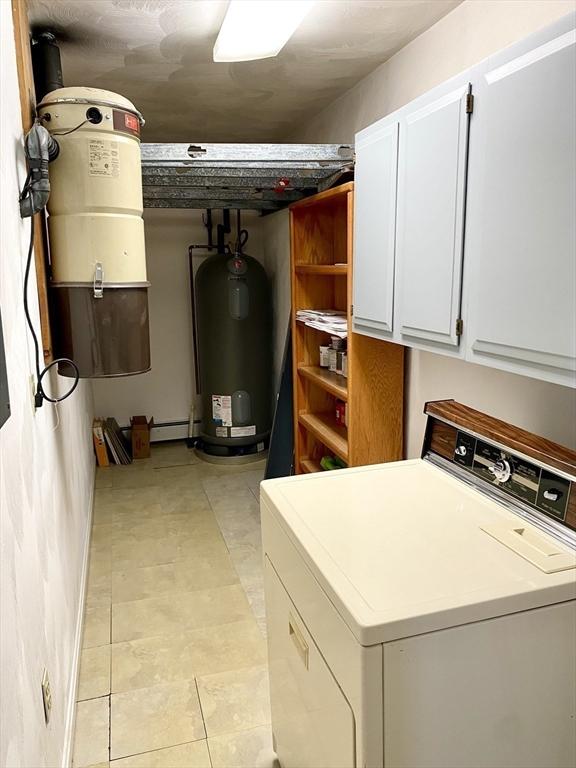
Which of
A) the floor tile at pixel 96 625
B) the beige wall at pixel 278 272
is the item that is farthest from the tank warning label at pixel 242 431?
the floor tile at pixel 96 625

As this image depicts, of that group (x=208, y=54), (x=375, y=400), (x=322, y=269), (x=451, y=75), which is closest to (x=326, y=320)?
(x=322, y=269)

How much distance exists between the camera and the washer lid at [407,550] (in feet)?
3.70

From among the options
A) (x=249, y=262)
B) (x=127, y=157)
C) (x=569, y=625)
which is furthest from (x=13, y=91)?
(x=249, y=262)

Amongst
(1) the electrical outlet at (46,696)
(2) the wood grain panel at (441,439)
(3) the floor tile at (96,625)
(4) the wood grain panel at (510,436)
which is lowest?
(3) the floor tile at (96,625)

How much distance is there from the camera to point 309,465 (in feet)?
11.4

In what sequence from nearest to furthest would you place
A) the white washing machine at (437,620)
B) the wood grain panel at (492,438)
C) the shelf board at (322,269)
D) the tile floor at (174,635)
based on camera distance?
1. the white washing machine at (437,620)
2. the wood grain panel at (492,438)
3. the tile floor at (174,635)
4. the shelf board at (322,269)

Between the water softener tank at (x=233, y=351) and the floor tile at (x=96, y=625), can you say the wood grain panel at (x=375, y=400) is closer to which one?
the floor tile at (x=96, y=625)

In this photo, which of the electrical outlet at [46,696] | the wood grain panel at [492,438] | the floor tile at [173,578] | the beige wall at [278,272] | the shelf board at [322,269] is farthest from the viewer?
the beige wall at [278,272]

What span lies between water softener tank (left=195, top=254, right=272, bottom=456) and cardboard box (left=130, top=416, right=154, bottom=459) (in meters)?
0.48

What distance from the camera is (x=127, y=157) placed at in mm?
1910

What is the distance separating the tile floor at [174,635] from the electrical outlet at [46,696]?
1.57ft

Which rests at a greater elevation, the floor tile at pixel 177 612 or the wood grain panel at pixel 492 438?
the wood grain panel at pixel 492 438

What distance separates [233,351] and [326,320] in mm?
1790

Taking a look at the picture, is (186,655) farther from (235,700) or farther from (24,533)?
(24,533)
